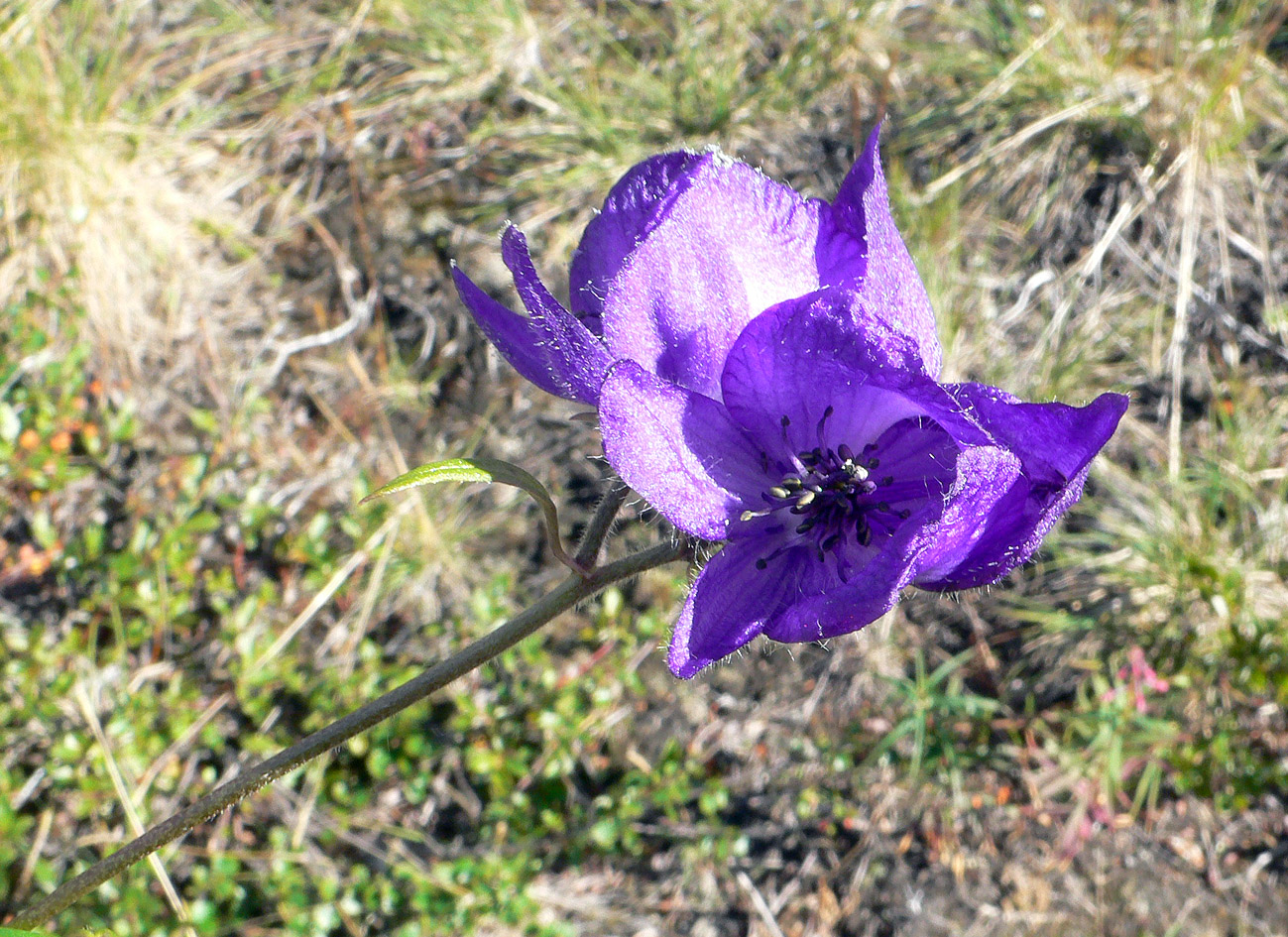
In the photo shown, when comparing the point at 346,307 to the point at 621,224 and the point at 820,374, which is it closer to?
the point at 621,224

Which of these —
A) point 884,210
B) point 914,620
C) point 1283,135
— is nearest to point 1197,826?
point 914,620

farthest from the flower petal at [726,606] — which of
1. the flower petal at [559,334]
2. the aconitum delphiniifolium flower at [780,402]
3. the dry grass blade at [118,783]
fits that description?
the dry grass blade at [118,783]

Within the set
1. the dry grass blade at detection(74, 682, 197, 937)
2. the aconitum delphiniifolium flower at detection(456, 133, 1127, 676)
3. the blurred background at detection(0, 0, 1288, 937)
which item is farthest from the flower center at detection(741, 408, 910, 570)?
the dry grass blade at detection(74, 682, 197, 937)

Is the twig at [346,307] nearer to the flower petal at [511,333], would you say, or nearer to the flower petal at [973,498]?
the flower petal at [511,333]

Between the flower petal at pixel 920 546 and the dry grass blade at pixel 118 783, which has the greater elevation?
Answer: the flower petal at pixel 920 546

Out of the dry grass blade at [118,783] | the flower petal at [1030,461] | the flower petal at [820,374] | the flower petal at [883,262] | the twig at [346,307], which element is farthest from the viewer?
the twig at [346,307]

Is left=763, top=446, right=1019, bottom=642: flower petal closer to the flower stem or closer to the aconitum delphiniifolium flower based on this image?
the aconitum delphiniifolium flower
